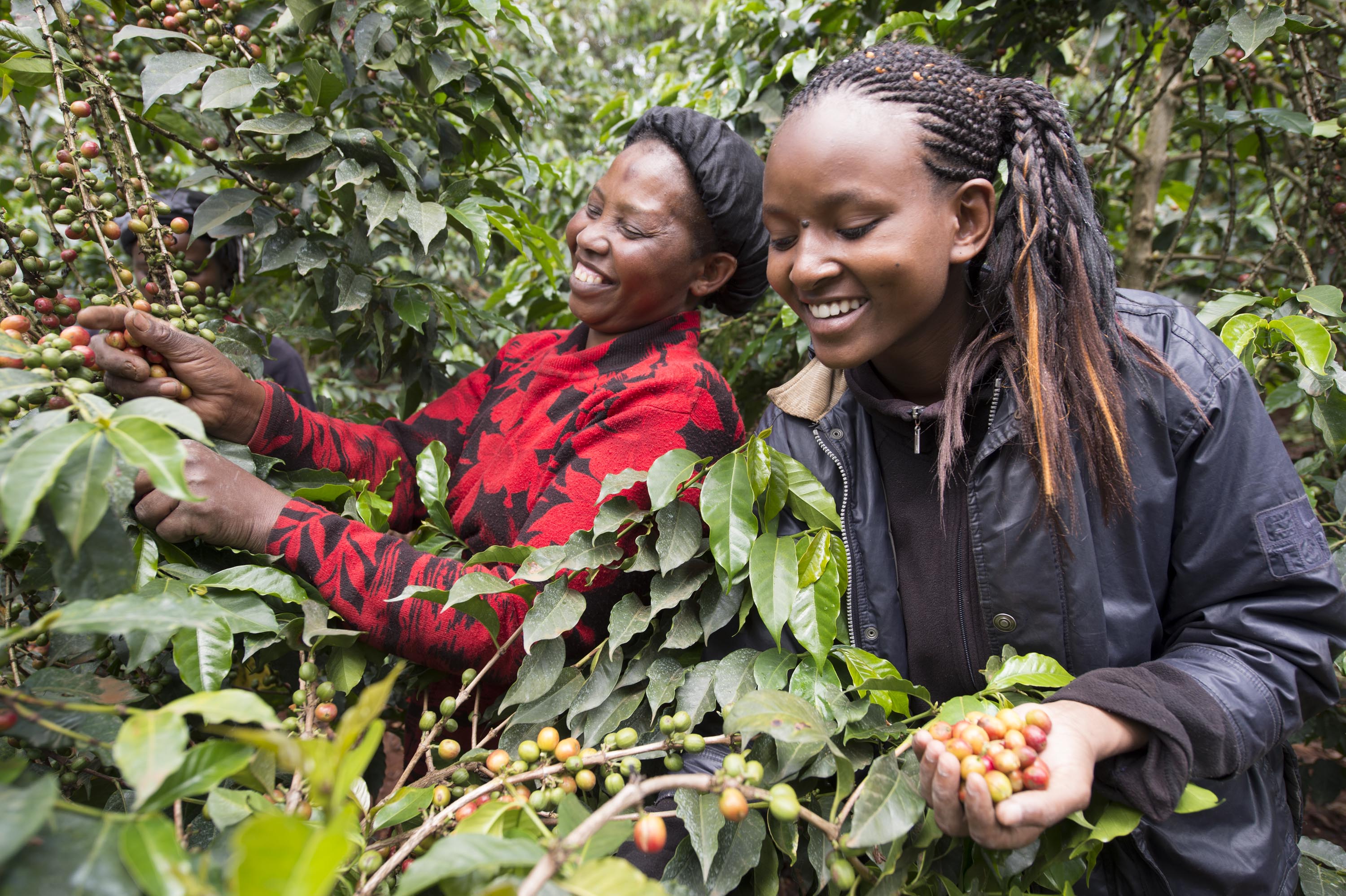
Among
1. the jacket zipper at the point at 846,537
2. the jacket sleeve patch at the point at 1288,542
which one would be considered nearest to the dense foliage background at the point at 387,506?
the jacket zipper at the point at 846,537

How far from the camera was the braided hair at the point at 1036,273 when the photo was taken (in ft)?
4.40

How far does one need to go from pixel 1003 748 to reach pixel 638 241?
121 centimetres

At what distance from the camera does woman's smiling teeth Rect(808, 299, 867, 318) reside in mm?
1390

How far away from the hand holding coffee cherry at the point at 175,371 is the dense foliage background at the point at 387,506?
6cm

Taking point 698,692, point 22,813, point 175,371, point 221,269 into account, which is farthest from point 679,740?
point 221,269

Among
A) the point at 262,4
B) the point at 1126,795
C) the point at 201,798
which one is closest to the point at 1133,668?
the point at 1126,795

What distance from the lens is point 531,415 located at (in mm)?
1812

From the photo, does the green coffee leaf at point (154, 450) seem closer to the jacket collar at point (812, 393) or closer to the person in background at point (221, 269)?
the jacket collar at point (812, 393)

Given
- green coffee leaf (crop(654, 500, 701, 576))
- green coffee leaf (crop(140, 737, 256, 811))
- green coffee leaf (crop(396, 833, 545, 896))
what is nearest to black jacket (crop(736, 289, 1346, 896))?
green coffee leaf (crop(654, 500, 701, 576))

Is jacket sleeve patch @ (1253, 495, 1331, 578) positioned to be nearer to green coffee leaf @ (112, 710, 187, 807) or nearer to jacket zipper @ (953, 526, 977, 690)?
jacket zipper @ (953, 526, 977, 690)

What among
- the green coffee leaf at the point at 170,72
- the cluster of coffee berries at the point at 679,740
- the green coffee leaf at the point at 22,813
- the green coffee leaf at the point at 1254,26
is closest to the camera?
the green coffee leaf at the point at 22,813

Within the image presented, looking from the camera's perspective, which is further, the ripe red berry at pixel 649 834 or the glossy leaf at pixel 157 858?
the ripe red berry at pixel 649 834

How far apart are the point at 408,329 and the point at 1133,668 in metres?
1.89

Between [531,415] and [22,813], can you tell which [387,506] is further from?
[22,813]
